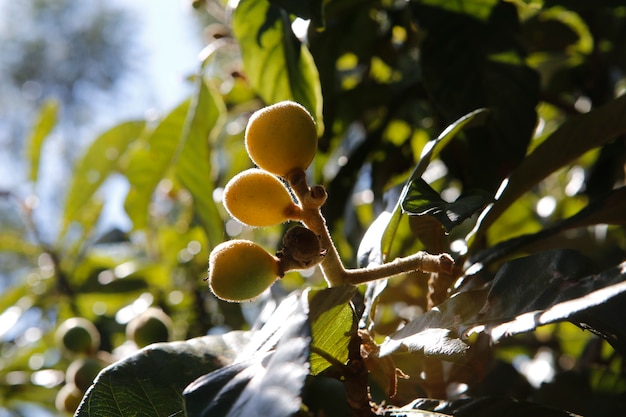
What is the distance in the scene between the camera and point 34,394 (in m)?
1.70

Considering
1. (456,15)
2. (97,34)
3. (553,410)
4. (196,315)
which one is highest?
(456,15)

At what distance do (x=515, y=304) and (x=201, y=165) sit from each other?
0.70m

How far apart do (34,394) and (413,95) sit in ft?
3.58

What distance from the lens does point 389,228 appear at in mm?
842

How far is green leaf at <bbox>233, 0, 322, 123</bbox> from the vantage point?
1.07 meters

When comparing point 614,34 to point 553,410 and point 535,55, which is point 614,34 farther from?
point 553,410

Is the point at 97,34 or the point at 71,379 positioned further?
the point at 97,34

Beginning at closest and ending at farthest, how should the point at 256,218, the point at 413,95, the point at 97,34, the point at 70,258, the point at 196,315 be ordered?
1. the point at 256,218
2. the point at 413,95
3. the point at 196,315
4. the point at 70,258
5. the point at 97,34

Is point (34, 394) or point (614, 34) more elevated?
point (614, 34)

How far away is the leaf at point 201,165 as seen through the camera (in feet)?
3.97

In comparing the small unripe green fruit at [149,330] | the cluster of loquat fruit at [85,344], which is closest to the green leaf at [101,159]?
the cluster of loquat fruit at [85,344]

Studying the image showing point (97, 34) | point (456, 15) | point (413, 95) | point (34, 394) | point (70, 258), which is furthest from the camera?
point (97, 34)

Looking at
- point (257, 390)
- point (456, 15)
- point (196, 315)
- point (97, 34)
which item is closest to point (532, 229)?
point (456, 15)

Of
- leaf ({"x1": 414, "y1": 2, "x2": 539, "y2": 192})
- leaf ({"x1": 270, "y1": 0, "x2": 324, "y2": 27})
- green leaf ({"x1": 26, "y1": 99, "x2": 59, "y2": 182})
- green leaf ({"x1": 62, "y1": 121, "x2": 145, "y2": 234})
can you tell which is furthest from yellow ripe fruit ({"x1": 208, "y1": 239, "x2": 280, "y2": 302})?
green leaf ({"x1": 26, "y1": 99, "x2": 59, "y2": 182})
